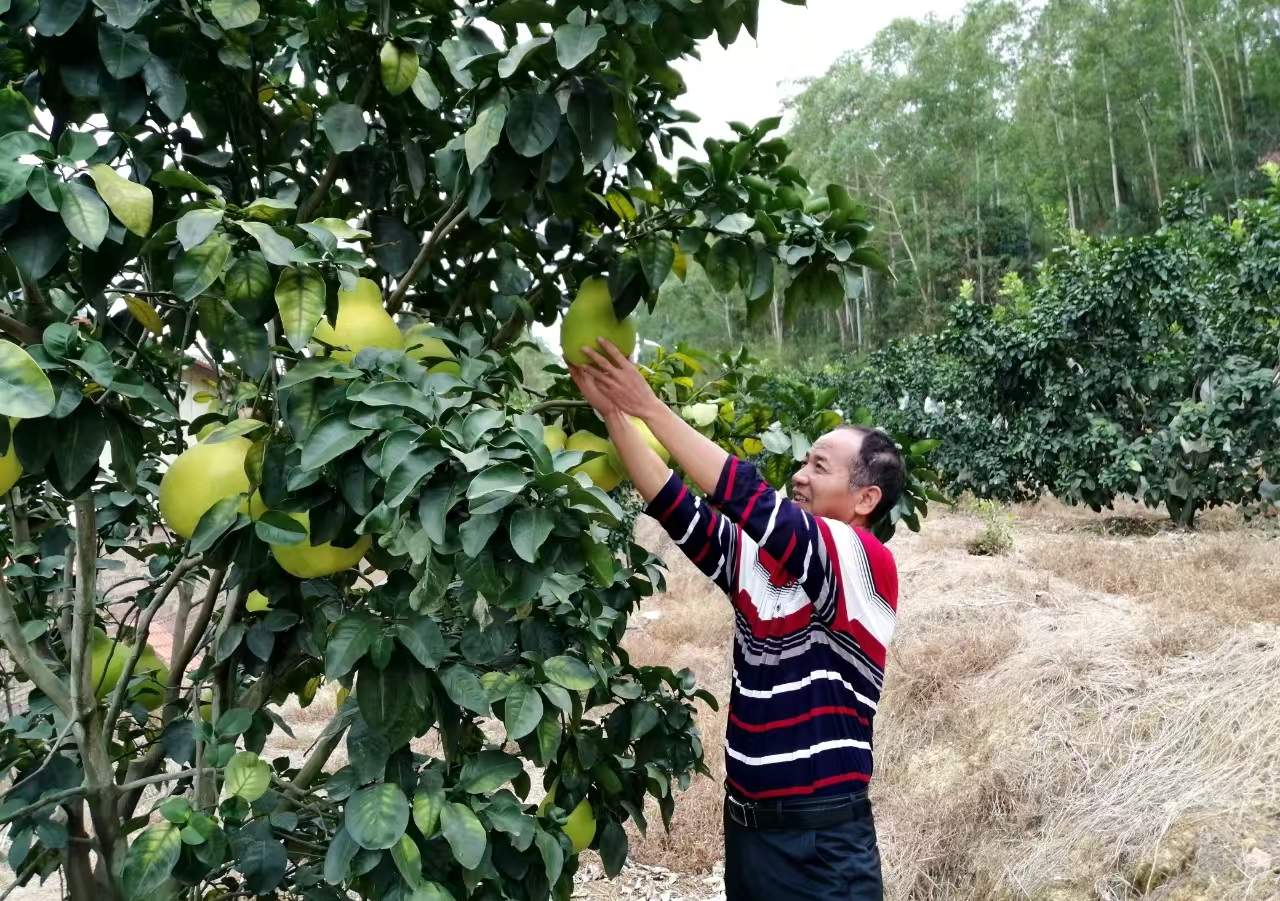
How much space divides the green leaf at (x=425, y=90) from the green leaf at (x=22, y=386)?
0.53 m

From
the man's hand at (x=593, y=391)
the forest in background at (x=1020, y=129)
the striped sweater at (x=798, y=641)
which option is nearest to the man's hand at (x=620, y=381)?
the man's hand at (x=593, y=391)

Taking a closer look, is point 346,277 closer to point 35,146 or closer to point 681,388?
point 35,146

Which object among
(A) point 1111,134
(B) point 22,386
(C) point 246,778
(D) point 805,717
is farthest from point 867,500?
(A) point 1111,134

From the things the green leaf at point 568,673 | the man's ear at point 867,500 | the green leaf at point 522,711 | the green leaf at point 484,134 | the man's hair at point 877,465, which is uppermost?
the green leaf at point 484,134

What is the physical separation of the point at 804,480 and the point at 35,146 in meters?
1.22

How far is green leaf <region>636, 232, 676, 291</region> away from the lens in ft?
3.90

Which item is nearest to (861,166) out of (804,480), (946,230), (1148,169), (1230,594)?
(946,230)

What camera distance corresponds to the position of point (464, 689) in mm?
894

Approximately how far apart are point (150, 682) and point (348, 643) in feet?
2.45

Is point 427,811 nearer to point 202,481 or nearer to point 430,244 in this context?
point 202,481

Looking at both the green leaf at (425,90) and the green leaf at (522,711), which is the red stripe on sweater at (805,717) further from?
the green leaf at (425,90)

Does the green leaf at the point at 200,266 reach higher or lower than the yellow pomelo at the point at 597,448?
higher

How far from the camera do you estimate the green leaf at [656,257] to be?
119cm

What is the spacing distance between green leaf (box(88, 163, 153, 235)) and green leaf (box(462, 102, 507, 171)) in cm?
28
